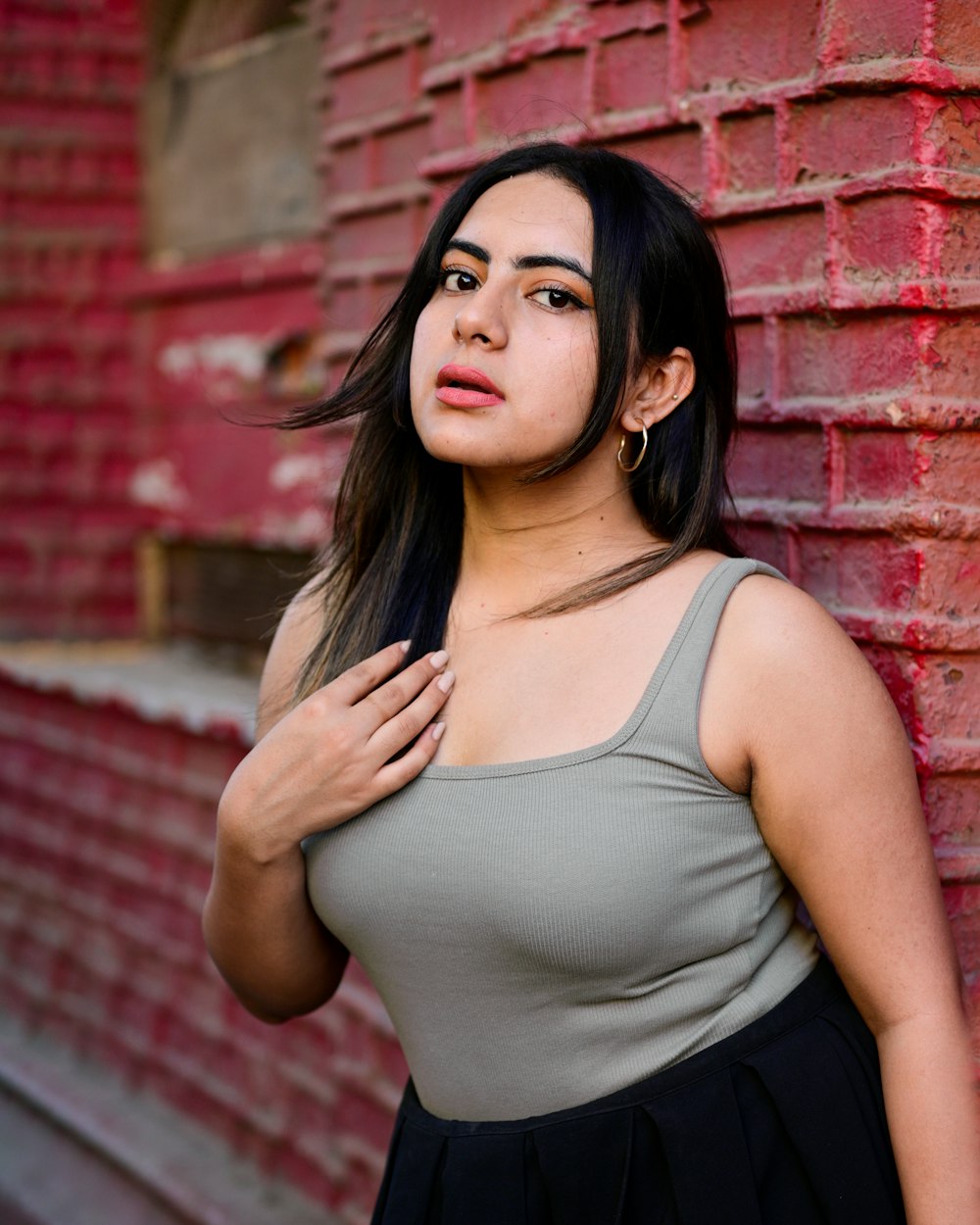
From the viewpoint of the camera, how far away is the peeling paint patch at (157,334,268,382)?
183 inches

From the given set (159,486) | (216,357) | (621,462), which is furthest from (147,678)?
(621,462)

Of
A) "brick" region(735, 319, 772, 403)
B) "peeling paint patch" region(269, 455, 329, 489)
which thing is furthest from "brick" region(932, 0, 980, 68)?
"peeling paint patch" region(269, 455, 329, 489)

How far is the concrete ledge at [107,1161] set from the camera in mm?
3895

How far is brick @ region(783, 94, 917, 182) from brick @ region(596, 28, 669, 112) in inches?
12.9

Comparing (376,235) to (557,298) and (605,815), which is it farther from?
(605,815)

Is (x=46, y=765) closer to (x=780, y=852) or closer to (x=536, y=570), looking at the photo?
(x=536, y=570)

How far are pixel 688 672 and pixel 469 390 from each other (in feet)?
1.57

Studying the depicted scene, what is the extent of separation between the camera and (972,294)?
6.60 ft

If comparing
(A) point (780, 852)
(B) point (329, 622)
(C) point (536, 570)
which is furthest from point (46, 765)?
(A) point (780, 852)

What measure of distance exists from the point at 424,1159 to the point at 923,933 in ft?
2.44

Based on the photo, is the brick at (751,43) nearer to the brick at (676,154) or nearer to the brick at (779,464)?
the brick at (676,154)

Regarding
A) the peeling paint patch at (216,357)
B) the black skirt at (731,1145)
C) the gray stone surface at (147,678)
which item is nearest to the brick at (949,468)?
the black skirt at (731,1145)

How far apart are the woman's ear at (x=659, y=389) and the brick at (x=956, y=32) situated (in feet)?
1.75

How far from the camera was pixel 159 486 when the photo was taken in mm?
5262
